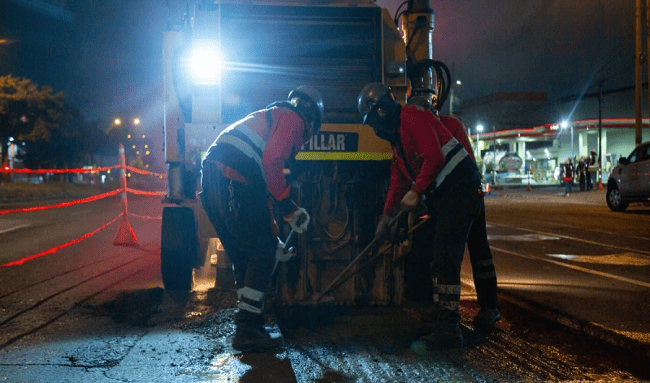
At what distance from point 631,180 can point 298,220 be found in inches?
560

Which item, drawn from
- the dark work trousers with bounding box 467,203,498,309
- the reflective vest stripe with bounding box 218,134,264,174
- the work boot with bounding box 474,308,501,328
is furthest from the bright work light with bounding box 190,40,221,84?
the work boot with bounding box 474,308,501,328

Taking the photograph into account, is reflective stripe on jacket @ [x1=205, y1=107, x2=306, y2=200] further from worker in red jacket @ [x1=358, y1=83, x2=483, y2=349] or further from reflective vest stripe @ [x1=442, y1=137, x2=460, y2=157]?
reflective vest stripe @ [x1=442, y1=137, x2=460, y2=157]

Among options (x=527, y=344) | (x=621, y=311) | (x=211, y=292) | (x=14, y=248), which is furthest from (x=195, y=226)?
(x=14, y=248)

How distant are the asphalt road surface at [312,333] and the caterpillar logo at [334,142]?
54.6 inches

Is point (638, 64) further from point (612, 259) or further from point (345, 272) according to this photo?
point (345, 272)

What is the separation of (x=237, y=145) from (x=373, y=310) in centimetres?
192

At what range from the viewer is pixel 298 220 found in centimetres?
435

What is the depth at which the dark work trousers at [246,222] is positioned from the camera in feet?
13.8

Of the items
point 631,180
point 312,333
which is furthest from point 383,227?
point 631,180

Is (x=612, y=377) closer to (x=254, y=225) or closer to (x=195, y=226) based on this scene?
(x=254, y=225)

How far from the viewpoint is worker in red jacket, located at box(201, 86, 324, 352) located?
4.14 m

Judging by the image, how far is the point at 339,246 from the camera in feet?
16.6

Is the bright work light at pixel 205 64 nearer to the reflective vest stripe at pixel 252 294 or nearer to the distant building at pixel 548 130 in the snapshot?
the reflective vest stripe at pixel 252 294

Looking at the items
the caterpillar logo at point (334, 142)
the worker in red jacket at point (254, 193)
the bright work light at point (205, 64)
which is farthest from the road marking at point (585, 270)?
the bright work light at point (205, 64)
